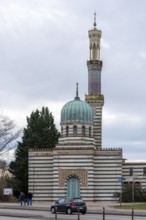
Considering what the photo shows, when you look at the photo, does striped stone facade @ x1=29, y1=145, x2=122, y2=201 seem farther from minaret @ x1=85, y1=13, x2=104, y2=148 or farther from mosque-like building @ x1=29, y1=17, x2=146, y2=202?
minaret @ x1=85, y1=13, x2=104, y2=148

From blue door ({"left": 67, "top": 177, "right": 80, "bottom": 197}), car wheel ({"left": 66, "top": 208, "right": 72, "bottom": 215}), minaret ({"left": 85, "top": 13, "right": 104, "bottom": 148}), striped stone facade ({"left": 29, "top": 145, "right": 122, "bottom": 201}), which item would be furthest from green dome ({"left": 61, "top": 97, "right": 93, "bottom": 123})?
car wheel ({"left": 66, "top": 208, "right": 72, "bottom": 215})

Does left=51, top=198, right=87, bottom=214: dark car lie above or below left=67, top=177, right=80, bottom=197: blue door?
below

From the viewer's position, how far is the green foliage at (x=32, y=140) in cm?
7394

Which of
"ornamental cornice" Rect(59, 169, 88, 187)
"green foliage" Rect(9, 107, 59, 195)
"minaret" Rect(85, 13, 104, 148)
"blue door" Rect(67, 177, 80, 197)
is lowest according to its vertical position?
"blue door" Rect(67, 177, 80, 197)

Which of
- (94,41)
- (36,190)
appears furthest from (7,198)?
(94,41)

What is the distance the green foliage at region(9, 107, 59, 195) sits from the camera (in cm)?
7394

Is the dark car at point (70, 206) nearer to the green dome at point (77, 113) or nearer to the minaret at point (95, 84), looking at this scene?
the green dome at point (77, 113)

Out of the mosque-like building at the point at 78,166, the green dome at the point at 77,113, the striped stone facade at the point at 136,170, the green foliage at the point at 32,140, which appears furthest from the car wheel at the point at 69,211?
the green foliage at the point at 32,140

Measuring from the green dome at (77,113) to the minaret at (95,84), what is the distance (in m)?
6.34

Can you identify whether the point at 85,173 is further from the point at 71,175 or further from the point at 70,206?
the point at 70,206

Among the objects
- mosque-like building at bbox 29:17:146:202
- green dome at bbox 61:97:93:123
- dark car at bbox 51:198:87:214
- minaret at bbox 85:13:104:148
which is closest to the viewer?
dark car at bbox 51:198:87:214

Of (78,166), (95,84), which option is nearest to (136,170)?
(78,166)

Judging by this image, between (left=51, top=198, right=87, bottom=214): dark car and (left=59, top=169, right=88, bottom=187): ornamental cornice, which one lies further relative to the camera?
(left=59, top=169, right=88, bottom=187): ornamental cornice

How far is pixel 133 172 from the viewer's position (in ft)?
233
